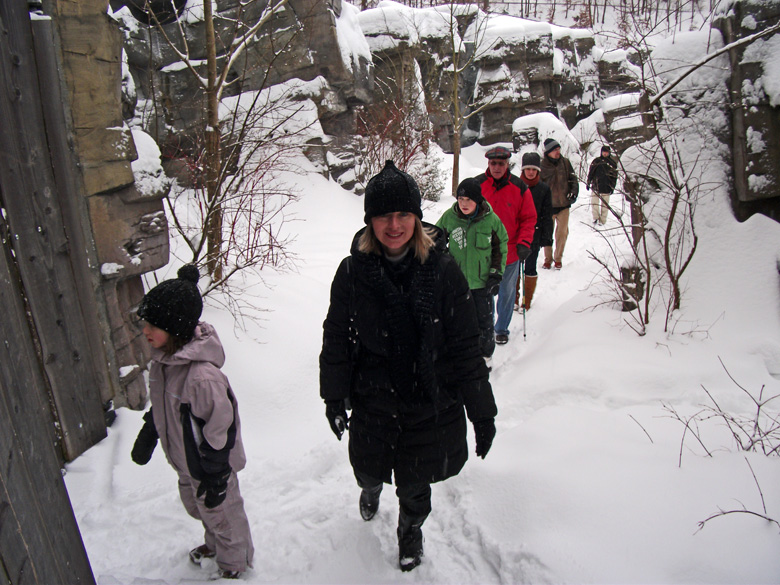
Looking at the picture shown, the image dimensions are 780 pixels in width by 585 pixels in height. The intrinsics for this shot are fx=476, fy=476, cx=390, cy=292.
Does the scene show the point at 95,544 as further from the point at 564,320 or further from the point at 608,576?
the point at 564,320

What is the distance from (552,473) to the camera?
105 inches

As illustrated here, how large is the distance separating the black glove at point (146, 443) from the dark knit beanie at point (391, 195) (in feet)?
4.70

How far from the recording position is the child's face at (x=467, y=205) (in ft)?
13.4

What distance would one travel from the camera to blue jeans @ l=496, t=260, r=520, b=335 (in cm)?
491

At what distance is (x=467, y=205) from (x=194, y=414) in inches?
112

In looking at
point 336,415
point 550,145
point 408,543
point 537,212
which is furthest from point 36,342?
point 550,145

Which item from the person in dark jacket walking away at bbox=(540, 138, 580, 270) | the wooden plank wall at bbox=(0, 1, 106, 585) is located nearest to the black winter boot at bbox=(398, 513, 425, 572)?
the wooden plank wall at bbox=(0, 1, 106, 585)

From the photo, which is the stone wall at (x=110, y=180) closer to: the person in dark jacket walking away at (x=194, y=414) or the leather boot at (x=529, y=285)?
the person in dark jacket walking away at (x=194, y=414)

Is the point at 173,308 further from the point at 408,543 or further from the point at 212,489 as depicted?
the point at 408,543

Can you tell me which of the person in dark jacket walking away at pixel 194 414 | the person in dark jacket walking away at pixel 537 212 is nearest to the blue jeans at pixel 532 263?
the person in dark jacket walking away at pixel 537 212

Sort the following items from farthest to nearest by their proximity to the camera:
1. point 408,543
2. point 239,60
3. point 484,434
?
point 239,60
point 408,543
point 484,434

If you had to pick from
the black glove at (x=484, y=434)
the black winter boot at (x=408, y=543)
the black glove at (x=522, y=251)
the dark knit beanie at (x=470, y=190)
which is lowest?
the black winter boot at (x=408, y=543)

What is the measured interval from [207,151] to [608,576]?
15.8 feet

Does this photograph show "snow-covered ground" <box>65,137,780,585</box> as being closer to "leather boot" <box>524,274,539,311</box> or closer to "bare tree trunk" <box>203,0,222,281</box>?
"bare tree trunk" <box>203,0,222,281</box>
